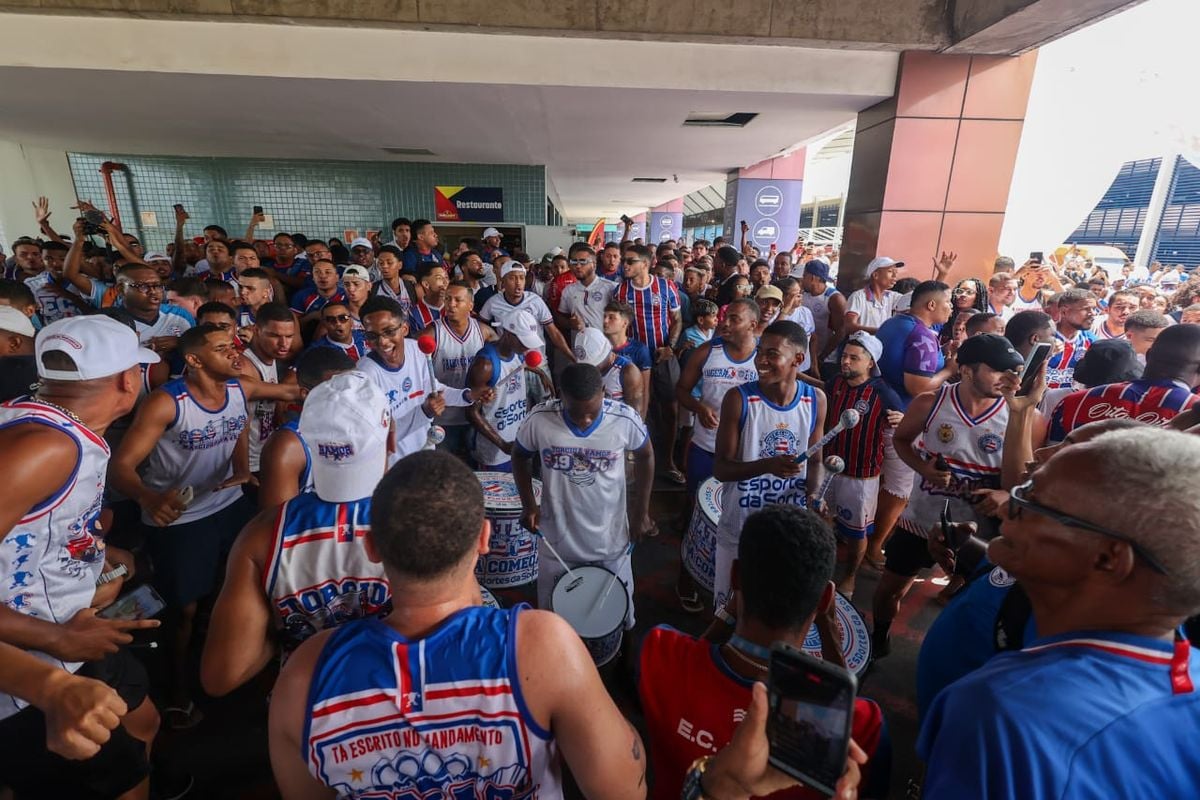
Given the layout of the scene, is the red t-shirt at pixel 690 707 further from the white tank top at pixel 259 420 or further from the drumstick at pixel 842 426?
the white tank top at pixel 259 420

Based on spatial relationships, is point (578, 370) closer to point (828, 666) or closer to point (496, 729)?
point (496, 729)

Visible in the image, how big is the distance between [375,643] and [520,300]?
554cm

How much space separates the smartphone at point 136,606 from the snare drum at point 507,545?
1735 mm

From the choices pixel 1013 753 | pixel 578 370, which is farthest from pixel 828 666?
pixel 578 370

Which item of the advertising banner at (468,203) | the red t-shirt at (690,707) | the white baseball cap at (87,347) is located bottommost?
the red t-shirt at (690,707)

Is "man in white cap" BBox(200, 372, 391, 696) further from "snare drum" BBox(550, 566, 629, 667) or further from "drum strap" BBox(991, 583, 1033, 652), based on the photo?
"drum strap" BBox(991, 583, 1033, 652)

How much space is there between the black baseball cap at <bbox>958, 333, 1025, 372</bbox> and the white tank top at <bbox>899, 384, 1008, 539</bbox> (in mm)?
226

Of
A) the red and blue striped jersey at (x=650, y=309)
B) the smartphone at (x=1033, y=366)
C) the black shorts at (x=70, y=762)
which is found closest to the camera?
the black shorts at (x=70, y=762)

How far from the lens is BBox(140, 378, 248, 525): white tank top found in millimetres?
3238

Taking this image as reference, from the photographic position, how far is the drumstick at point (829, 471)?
3.25 m

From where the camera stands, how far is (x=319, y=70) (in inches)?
263

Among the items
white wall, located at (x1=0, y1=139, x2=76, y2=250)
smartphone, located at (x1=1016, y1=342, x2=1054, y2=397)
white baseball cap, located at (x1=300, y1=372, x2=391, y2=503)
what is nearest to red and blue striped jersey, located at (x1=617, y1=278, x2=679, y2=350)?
smartphone, located at (x1=1016, y1=342, x2=1054, y2=397)

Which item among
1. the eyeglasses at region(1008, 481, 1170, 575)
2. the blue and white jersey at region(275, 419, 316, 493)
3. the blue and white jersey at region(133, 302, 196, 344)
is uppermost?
the eyeglasses at region(1008, 481, 1170, 575)

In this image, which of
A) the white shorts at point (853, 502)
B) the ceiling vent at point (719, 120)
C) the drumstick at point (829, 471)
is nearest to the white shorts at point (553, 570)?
the drumstick at point (829, 471)
